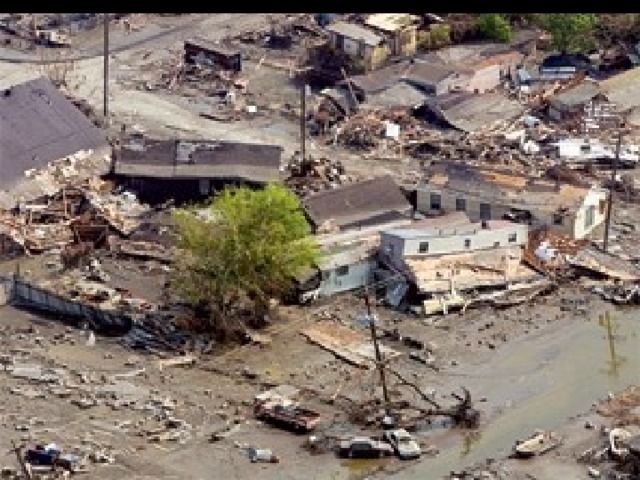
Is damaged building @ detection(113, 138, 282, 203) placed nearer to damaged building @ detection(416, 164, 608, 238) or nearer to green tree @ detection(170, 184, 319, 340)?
damaged building @ detection(416, 164, 608, 238)

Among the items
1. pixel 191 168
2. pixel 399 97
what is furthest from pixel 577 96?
pixel 191 168

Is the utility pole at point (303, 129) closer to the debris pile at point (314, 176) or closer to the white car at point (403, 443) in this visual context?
the debris pile at point (314, 176)

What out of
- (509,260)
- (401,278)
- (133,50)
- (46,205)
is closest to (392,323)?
(401,278)

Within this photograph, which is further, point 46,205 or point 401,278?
point 46,205

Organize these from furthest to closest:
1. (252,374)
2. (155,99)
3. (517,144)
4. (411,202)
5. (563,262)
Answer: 1. (155,99)
2. (517,144)
3. (411,202)
4. (563,262)
5. (252,374)

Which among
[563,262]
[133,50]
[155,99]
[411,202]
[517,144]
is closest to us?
[563,262]

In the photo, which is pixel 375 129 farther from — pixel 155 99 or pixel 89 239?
pixel 89 239

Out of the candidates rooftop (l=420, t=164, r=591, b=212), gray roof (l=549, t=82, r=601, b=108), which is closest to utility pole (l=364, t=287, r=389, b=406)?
rooftop (l=420, t=164, r=591, b=212)

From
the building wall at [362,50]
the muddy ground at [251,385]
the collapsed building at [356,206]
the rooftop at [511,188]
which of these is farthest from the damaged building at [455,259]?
the building wall at [362,50]
